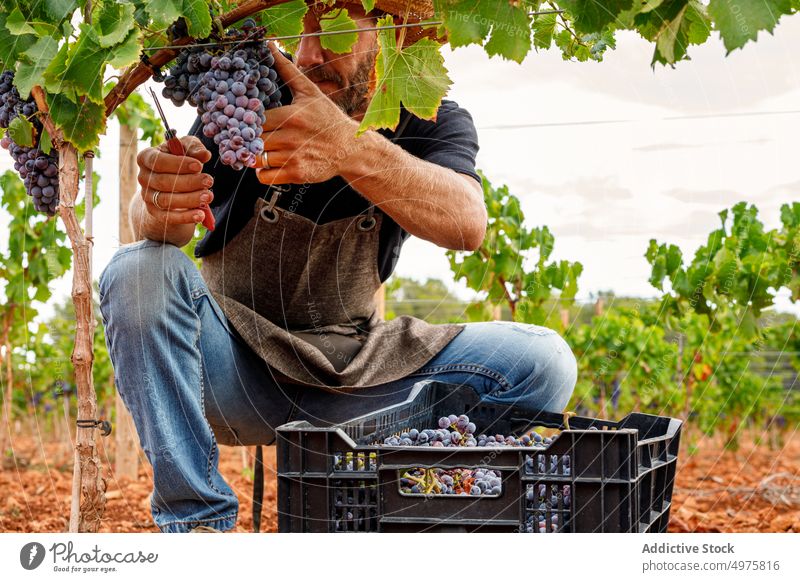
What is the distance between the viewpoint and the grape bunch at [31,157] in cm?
148

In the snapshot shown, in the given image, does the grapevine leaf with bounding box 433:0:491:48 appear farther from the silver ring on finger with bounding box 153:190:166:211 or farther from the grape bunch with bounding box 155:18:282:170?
the silver ring on finger with bounding box 153:190:166:211

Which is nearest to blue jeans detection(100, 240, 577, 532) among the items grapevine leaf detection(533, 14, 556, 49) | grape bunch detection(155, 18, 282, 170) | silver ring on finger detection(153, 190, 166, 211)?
silver ring on finger detection(153, 190, 166, 211)

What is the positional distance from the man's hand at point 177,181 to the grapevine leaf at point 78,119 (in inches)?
5.8

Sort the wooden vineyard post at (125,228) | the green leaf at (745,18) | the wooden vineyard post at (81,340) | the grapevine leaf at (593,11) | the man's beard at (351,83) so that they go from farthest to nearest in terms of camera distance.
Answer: the wooden vineyard post at (125,228) → the man's beard at (351,83) → the wooden vineyard post at (81,340) → the grapevine leaf at (593,11) → the green leaf at (745,18)

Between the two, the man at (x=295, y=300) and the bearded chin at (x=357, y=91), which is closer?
the man at (x=295, y=300)

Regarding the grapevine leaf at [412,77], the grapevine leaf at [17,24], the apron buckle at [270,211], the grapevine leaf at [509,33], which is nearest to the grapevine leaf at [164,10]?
the grapevine leaf at [17,24]

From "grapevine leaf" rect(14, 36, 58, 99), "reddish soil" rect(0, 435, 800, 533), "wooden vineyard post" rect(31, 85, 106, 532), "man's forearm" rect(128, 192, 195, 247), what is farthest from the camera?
"reddish soil" rect(0, 435, 800, 533)

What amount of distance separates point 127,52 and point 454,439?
92 centimetres

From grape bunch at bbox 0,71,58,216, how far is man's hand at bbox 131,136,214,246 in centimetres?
16

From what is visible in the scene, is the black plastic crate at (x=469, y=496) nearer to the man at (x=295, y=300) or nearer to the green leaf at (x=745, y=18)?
the man at (x=295, y=300)

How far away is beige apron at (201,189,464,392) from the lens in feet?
6.79
